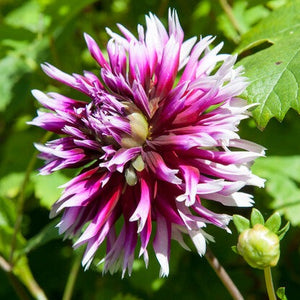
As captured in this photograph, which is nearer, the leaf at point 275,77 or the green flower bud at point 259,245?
the green flower bud at point 259,245

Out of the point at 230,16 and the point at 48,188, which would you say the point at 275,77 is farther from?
the point at 48,188

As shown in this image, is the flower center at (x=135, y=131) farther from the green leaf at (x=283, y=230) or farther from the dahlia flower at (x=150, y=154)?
the green leaf at (x=283, y=230)

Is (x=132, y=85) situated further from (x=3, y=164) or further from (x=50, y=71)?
(x=3, y=164)

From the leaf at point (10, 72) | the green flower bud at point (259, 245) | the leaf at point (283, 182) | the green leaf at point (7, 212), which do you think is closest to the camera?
the green flower bud at point (259, 245)

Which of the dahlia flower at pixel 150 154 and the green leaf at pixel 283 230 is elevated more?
the dahlia flower at pixel 150 154

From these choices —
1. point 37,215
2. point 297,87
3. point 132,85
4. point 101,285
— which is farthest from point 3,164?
point 297,87

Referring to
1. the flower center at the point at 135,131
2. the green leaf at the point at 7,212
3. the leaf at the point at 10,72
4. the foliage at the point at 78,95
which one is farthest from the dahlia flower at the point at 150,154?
the leaf at the point at 10,72

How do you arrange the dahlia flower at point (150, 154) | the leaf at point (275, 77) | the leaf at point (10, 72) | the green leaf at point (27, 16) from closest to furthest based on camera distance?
1. the dahlia flower at point (150, 154)
2. the leaf at point (275, 77)
3. the leaf at point (10, 72)
4. the green leaf at point (27, 16)
